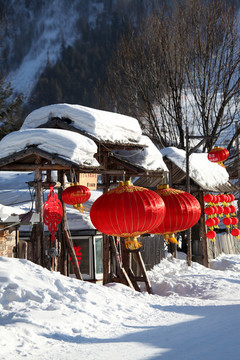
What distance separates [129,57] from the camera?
2998cm

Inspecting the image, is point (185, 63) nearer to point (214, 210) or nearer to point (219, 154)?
point (219, 154)

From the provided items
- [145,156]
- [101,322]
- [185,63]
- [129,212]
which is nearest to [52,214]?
[101,322]

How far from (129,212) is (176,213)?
1.25 metres

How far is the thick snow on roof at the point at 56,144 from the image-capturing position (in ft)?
38.9

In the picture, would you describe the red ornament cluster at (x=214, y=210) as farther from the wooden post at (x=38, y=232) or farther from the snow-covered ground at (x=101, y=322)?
the wooden post at (x=38, y=232)

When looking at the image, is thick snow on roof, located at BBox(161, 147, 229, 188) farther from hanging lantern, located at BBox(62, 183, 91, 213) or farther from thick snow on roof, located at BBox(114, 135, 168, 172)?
hanging lantern, located at BBox(62, 183, 91, 213)

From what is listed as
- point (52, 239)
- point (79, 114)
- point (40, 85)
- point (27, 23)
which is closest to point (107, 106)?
point (79, 114)

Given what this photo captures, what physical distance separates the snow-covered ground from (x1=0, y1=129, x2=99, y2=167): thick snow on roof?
9.30 ft

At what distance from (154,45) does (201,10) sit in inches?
134

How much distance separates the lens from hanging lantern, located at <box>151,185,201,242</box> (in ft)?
28.0

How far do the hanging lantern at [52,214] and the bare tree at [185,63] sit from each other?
16.5 metres

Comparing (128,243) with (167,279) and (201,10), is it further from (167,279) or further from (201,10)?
(201,10)

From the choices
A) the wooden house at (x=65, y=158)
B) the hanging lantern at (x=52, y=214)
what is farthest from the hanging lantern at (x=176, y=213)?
the hanging lantern at (x=52, y=214)

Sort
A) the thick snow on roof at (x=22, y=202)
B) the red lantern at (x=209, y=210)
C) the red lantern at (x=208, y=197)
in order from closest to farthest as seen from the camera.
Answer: the thick snow on roof at (x=22, y=202) < the red lantern at (x=209, y=210) < the red lantern at (x=208, y=197)
